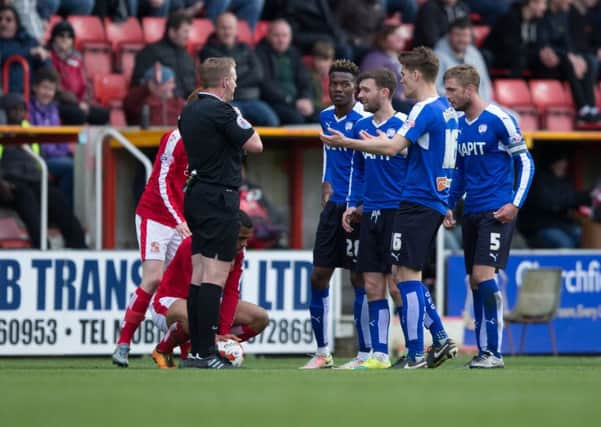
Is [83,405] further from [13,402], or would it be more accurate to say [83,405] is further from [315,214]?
[315,214]

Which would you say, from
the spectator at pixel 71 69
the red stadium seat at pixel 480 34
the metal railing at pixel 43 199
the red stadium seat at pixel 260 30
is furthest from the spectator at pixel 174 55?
the red stadium seat at pixel 480 34

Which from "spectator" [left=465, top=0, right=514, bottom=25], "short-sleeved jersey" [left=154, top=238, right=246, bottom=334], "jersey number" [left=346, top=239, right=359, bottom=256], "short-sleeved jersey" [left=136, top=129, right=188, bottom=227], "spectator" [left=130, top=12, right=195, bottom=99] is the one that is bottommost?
"short-sleeved jersey" [left=154, top=238, right=246, bottom=334]

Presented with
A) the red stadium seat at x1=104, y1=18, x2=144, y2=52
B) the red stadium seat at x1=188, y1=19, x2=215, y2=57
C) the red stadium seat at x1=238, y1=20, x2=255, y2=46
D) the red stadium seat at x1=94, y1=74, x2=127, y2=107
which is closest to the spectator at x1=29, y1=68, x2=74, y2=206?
the red stadium seat at x1=94, y1=74, x2=127, y2=107

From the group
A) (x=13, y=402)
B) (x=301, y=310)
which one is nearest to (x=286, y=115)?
(x=301, y=310)

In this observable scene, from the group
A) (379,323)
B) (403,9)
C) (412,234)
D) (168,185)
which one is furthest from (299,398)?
(403,9)

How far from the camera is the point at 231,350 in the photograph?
461 inches

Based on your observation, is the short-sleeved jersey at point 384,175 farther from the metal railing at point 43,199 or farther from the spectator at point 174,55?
the spectator at point 174,55

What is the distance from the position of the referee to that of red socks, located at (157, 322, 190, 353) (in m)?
0.83

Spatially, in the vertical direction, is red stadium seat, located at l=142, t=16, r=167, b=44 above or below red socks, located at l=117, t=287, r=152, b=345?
above

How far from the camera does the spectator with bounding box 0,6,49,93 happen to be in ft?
55.8

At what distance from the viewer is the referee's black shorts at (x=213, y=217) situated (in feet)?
35.6

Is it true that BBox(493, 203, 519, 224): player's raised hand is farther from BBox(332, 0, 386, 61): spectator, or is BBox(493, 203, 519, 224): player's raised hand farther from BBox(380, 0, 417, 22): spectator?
BBox(380, 0, 417, 22): spectator

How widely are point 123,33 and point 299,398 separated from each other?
1091 cm

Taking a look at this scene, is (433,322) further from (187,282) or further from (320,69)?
(320,69)
